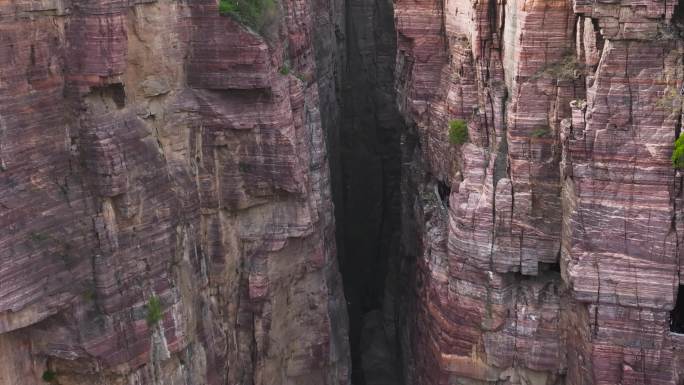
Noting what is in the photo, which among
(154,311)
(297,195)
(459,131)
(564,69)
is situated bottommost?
(154,311)

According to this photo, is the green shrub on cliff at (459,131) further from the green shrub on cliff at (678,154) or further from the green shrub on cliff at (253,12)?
the green shrub on cliff at (678,154)

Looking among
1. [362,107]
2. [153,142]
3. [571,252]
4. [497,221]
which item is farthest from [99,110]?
[362,107]

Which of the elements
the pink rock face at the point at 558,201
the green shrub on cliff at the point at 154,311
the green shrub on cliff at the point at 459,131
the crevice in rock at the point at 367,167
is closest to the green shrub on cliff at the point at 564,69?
the pink rock face at the point at 558,201

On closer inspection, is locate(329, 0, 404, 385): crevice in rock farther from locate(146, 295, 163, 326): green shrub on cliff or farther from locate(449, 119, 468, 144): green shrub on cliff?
locate(146, 295, 163, 326): green shrub on cliff

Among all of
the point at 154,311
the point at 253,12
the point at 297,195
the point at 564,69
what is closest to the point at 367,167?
the point at 297,195

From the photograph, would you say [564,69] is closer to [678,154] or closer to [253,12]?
[678,154]

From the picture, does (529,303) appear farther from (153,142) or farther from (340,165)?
(340,165)
